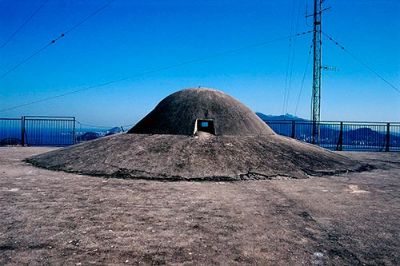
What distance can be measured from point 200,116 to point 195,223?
8.52 m

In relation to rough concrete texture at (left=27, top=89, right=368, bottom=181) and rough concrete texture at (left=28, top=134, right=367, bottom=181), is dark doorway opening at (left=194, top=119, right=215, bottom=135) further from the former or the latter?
rough concrete texture at (left=28, top=134, right=367, bottom=181)

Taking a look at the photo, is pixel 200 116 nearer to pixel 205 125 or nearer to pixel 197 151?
pixel 205 125

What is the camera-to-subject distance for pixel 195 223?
545cm

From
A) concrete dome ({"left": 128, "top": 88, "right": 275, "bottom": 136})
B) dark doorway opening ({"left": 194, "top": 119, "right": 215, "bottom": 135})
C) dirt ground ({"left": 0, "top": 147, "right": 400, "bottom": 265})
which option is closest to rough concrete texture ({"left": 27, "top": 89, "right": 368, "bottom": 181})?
concrete dome ({"left": 128, "top": 88, "right": 275, "bottom": 136})

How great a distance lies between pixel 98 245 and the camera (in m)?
4.41

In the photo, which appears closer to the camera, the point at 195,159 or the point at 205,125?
the point at 195,159

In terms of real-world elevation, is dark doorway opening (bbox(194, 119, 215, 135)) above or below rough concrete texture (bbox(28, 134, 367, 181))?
above

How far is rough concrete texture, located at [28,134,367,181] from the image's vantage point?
33.2 ft

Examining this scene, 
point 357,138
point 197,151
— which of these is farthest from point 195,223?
point 357,138

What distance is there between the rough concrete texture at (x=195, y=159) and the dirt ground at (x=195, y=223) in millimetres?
978

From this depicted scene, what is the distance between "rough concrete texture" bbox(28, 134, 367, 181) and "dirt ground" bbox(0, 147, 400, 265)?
0.98 m

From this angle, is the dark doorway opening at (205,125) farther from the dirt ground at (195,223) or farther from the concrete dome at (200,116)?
the dirt ground at (195,223)

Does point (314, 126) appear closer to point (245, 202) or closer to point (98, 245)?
point (245, 202)

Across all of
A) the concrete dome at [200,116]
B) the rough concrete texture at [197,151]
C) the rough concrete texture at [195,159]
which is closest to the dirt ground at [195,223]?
the rough concrete texture at [195,159]
